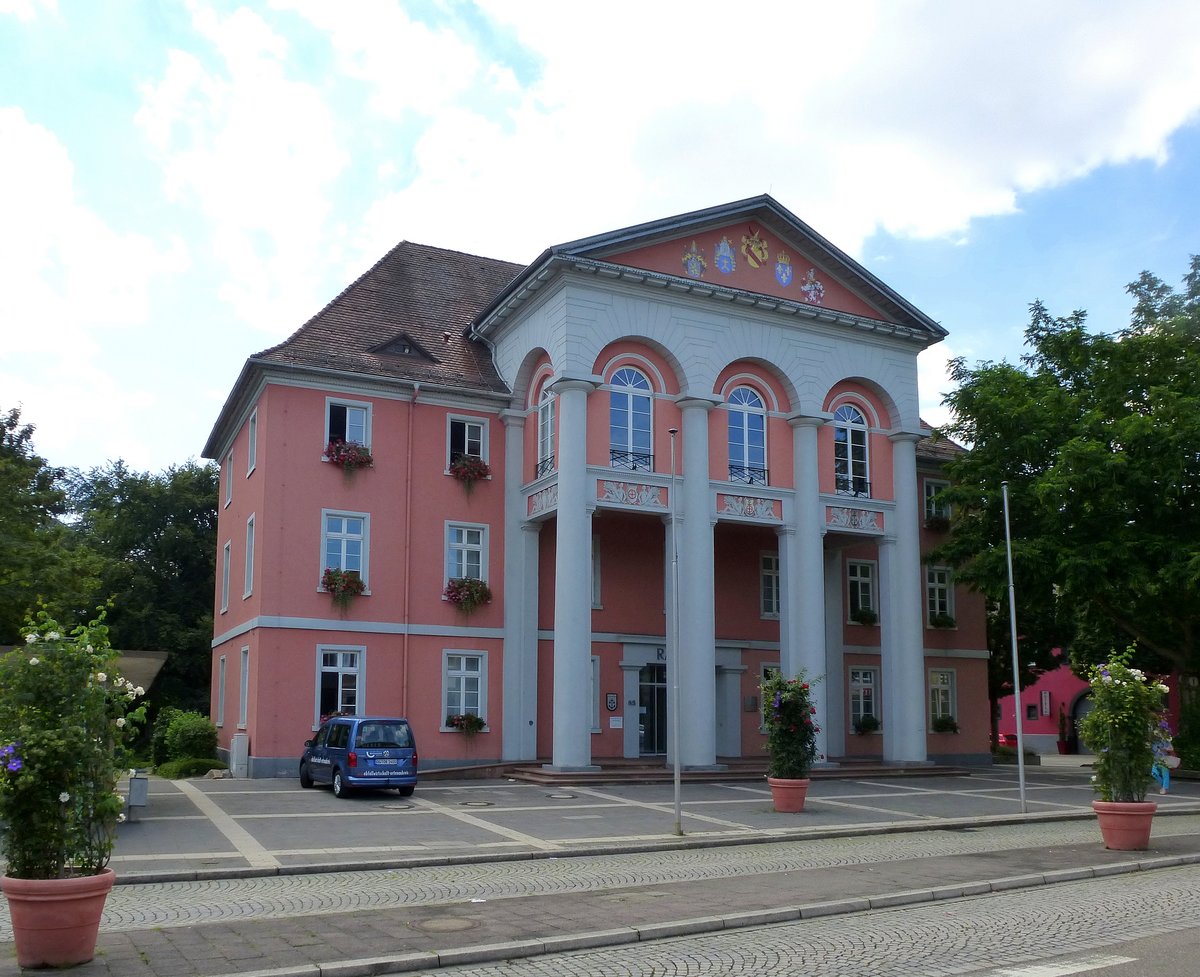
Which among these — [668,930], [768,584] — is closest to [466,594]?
[768,584]

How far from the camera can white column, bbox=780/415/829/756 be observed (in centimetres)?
3105

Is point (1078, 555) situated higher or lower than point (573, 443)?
lower

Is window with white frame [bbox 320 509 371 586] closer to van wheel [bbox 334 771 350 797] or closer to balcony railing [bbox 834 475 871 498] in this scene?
van wheel [bbox 334 771 350 797]

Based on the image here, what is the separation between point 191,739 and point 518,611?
371 inches

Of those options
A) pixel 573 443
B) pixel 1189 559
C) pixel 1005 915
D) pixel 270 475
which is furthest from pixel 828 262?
pixel 1005 915

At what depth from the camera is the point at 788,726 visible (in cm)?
2200

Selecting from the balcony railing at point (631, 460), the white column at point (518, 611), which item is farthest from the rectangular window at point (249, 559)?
the balcony railing at point (631, 460)

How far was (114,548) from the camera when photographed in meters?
51.4

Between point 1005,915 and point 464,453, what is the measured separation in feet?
72.5

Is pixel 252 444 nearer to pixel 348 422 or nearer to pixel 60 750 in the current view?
pixel 348 422

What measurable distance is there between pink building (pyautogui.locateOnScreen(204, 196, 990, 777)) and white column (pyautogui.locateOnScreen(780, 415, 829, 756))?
0.06 meters

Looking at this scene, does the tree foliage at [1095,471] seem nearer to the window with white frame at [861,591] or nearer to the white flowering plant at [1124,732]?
the window with white frame at [861,591]

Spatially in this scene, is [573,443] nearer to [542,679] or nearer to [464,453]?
[464,453]

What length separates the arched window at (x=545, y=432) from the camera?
30656mm
